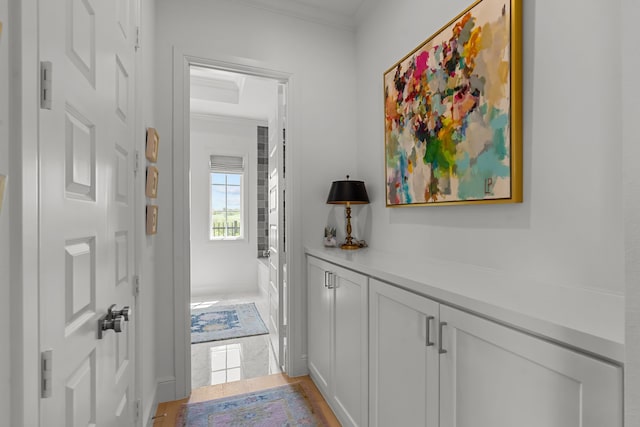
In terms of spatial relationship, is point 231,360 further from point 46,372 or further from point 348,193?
point 46,372

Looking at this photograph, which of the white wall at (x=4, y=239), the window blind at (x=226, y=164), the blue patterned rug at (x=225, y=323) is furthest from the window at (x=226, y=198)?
the white wall at (x=4, y=239)

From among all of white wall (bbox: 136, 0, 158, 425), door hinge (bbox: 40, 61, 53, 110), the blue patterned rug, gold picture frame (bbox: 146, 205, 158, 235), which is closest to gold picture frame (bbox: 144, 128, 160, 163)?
white wall (bbox: 136, 0, 158, 425)

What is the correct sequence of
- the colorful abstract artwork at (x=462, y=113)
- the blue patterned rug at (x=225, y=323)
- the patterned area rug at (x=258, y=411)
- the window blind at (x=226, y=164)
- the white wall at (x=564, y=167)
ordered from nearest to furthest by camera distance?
the white wall at (x=564, y=167) → the colorful abstract artwork at (x=462, y=113) → the patterned area rug at (x=258, y=411) → the blue patterned rug at (x=225, y=323) → the window blind at (x=226, y=164)

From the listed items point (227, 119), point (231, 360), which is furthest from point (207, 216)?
point (231, 360)

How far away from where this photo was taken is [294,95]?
7.95ft

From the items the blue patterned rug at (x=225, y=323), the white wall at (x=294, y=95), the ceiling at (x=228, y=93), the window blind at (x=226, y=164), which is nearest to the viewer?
the white wall at (x=294, y=95)

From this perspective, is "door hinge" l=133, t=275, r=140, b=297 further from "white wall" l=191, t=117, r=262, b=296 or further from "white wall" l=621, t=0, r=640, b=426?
"white wall" l=191, t=117, r=262, b=296

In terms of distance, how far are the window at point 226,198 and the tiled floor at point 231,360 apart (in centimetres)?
224

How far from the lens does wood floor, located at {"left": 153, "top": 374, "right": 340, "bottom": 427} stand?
191 cm

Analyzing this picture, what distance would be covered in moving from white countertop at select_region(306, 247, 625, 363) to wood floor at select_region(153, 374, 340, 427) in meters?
1.11

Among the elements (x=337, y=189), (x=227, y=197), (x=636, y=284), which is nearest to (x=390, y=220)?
(x=337, y=189)

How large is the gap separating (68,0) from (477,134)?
150cm

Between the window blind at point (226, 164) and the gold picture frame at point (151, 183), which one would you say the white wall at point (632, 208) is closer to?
the gold picture frame at point (151, 183)

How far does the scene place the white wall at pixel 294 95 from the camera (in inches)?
83.2
